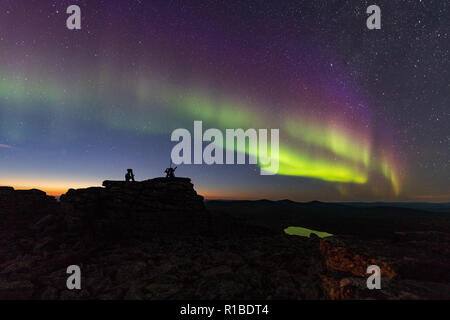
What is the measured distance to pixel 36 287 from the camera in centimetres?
1352

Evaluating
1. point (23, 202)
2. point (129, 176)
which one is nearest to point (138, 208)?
point (129, 176)

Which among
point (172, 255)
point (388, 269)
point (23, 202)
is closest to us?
point (388, 269)

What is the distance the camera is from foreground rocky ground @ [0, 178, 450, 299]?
27.5 ft

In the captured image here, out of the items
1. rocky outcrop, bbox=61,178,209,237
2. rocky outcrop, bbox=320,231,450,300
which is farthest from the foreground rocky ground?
rocky outcrop, bbox=61,178,209,237

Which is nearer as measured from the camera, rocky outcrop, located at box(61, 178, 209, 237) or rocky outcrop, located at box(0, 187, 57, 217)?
rocky outcrop, located at box(61, 178, 209, 237)

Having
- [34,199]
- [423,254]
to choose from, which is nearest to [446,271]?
[423,254]

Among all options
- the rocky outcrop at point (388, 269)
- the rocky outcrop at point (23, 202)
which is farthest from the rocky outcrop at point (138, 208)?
the rocky outcrop at point (388, 269)

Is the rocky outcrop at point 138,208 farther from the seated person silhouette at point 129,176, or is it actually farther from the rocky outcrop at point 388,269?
the rocky outcrop at point 388,269

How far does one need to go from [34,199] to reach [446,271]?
45.8 metres

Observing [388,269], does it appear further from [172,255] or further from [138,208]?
[138,208]

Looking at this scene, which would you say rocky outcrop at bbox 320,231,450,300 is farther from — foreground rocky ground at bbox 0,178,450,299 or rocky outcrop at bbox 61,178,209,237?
A: rocky outcrop at bbox 61,178,209,237

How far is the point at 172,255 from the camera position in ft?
63.7

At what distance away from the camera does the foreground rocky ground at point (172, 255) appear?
27.5 ft

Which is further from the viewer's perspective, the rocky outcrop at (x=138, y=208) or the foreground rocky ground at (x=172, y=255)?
the rocky outcrop at (x=138, y=208)
